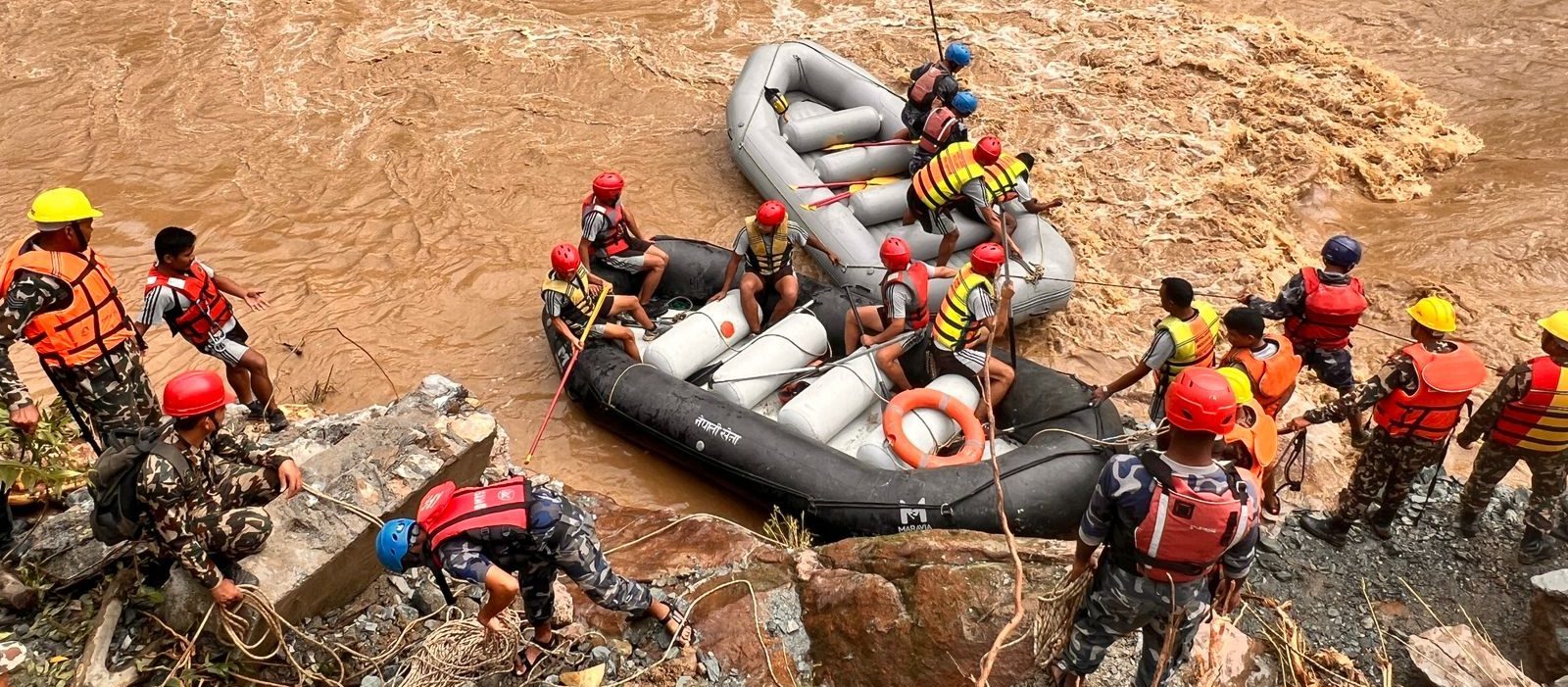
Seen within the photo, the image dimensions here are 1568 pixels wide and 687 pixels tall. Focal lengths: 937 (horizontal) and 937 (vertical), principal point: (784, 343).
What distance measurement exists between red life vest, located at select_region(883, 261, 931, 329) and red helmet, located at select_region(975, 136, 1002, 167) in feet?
3.51

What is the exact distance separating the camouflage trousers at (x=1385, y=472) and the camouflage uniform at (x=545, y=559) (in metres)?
3.20

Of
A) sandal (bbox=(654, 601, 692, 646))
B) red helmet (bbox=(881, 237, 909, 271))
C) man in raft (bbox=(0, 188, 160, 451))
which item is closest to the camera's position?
sandal (bbox=(654, 601, 692, 646))

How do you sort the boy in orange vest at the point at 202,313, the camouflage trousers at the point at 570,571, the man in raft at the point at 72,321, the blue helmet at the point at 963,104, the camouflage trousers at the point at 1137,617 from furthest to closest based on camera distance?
1. the blue helmet at the point at 963,104
2. the boy in orange vest at the point at 202,313
3. the man in raft at the point at 72,321
4. the camouflage trousers at the point at 570,571
5. the camouflage trousers at the point at 1137,617

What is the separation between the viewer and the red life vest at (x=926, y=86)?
6789 mm

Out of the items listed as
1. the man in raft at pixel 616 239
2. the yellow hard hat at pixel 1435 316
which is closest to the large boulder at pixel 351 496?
the man in raft at pixel 616 239

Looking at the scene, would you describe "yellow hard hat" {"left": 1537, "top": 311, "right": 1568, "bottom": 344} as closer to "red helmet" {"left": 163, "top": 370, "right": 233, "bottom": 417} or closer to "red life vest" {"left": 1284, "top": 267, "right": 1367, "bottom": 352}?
"red life vest" {"left": 1284, "top": 267, "right": 1367, "bottom": 352}

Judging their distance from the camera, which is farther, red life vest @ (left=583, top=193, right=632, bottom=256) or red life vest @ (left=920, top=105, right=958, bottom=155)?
red life vest @ (left=920, top=105, right=958, bottom=155)

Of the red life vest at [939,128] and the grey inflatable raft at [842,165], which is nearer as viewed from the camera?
the grey inflatable raft at [842,165]

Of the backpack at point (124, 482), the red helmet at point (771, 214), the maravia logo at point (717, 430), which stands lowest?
the maravia logo at point (717, 430)

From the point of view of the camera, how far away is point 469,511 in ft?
9.61

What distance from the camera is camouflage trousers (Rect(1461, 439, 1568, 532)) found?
4.01 meters

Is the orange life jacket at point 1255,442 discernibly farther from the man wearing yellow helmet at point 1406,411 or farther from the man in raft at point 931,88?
the man in raft at point 931,88

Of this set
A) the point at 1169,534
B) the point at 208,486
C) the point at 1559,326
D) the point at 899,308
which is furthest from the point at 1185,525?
the point at 208,486

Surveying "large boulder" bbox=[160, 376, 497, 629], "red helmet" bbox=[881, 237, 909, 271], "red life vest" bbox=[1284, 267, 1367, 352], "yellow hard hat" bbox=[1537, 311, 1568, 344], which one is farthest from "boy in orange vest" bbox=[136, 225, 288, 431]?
"yellow hard hat" bbox=[1537, 311, 1568, 344]
